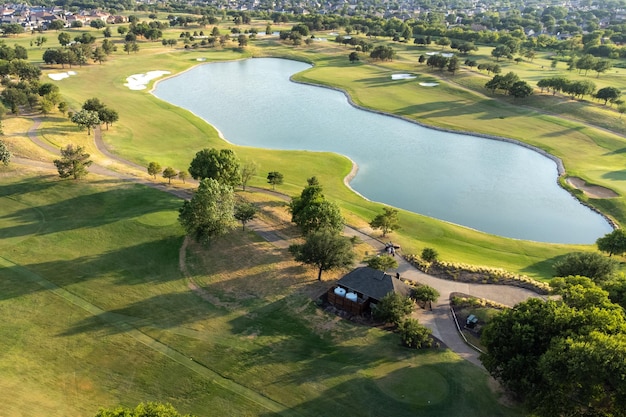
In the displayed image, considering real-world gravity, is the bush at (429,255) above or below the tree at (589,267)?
below

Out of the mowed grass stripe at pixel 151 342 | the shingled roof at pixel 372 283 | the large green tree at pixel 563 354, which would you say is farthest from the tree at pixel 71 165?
the large green tree at pixel 563 354

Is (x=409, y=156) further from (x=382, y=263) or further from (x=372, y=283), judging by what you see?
(x=372, y=283)

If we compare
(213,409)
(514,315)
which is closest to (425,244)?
(514,315)

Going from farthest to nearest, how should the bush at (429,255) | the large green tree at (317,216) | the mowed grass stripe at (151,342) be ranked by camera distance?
the large green tree at (317,216), the bush at (429,255), the mowed grass stripe at (151,342)

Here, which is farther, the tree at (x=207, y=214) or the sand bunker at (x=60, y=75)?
the sand bunker at (x=60, y=75)

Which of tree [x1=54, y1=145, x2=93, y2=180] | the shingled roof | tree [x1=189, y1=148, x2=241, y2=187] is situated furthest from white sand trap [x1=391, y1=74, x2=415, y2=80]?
the shingled roof

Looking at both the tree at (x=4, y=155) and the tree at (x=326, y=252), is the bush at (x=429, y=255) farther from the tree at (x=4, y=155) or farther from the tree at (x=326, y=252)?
the tree at (x=4, y=155)
